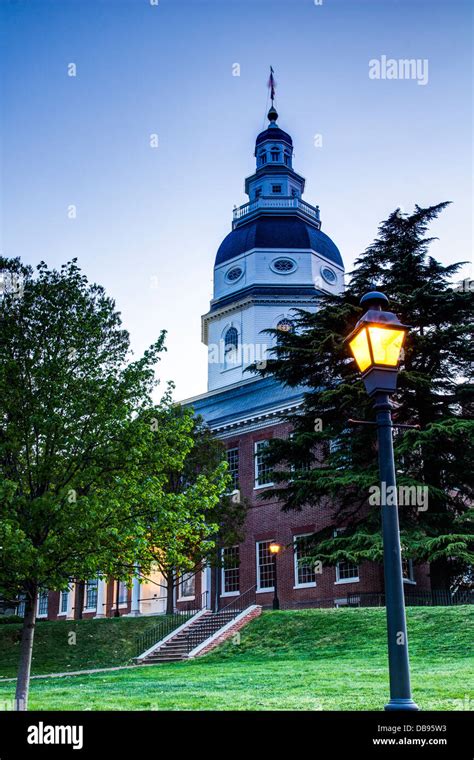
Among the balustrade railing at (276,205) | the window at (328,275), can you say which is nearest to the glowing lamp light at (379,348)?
the window at (328,275)

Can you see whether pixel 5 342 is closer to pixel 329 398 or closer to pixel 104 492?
pixel 104 492

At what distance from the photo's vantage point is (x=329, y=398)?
24594 mm

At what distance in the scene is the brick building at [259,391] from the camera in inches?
1244

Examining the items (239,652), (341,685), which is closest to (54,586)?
(341,685)

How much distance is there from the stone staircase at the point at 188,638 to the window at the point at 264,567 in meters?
4.41

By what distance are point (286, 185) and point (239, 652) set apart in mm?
32931

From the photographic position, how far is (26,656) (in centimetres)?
1226

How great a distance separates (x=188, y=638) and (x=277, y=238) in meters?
24.5

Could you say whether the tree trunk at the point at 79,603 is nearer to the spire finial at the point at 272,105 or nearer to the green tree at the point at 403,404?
the green tree at the point at 403,404

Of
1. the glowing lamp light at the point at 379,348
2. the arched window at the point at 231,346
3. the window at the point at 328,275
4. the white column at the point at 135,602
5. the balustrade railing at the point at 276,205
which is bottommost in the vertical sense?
the white column at the point at 135,602

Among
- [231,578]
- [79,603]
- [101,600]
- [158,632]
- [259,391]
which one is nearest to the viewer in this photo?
[158,632]

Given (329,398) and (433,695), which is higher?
(329,398)

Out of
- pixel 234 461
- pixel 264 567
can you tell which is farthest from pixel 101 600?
pixel 264 567

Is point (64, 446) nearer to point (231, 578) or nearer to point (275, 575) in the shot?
point (275, 575)
